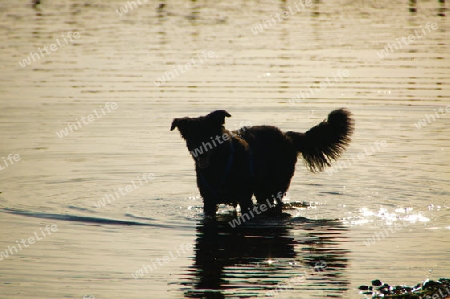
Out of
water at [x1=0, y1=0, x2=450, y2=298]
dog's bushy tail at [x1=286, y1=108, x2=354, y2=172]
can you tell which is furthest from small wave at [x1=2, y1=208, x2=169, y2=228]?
dog's bushy tail at [x1=286, y1=108, x2=354, y2=172]

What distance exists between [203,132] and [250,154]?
43.3 inches

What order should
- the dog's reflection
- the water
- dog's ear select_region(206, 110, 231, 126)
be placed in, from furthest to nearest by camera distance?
1. dog's ear select_region(206, 110, 231, 126)
2. the water
3. the dog's reflection

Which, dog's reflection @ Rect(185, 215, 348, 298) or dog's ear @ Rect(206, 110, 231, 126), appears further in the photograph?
dog's ear @ Rect(206, 110, 231, 126)

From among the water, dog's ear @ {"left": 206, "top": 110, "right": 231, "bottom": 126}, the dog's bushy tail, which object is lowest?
the water

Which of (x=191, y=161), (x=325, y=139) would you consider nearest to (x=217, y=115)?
(x=325, y=139)

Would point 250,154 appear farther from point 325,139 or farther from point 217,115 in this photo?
point 325,139

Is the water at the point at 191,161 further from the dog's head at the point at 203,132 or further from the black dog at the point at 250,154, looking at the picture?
the dog's head at the point at 203,132

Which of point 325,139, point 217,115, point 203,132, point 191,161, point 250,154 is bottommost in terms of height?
point 191,161

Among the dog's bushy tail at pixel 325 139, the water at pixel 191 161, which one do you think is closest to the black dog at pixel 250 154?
the dog's bushy tail at pixel 325 139

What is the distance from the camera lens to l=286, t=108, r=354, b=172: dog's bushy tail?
39.2 ft

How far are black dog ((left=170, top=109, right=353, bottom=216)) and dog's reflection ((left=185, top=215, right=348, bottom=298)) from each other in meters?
0.51

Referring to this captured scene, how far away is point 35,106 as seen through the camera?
1919 cm

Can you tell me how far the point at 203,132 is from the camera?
1030 cm

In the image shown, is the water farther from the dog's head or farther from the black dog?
the dog's head
